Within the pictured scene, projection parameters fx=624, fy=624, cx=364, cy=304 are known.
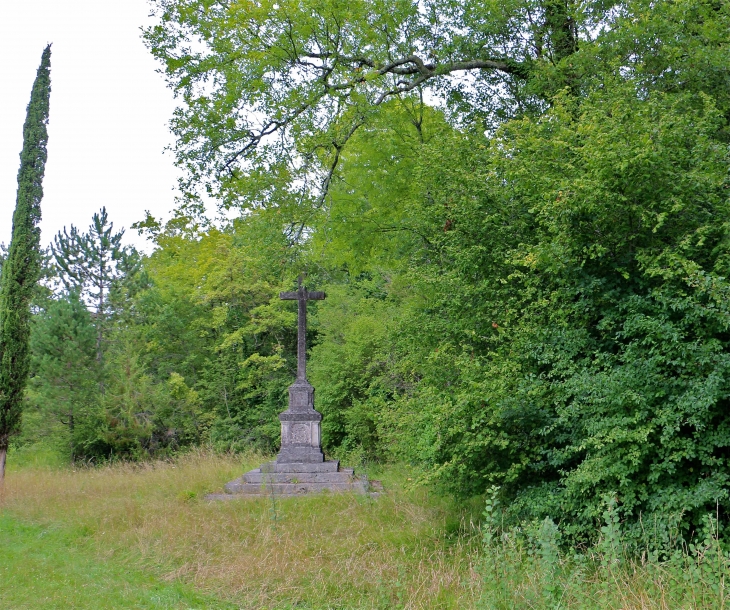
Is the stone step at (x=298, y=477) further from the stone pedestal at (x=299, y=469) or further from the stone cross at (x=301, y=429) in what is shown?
the stone cross at (x=301, y=429)

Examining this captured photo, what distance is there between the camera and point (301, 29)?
1016cm

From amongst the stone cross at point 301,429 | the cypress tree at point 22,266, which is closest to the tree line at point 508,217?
the stone cross at point 301,429

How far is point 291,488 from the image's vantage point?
1184cm

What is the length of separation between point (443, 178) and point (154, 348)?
706 inches

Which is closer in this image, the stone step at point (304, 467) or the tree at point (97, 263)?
the stone step at point (304, 467)

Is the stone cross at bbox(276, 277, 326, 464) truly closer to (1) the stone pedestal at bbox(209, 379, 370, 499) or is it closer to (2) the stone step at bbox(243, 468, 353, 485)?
(1) the stone pedestal at bbox(209, 379, 370, 499)

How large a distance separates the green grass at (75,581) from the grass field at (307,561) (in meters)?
0.02

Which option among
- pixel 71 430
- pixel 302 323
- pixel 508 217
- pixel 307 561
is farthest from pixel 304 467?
pixel 71 430

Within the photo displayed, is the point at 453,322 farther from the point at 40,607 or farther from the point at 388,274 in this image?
the point at 388,274

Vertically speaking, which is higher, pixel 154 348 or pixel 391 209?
pixel 391 209

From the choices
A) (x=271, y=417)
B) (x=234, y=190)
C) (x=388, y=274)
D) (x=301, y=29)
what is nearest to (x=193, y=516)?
(x=234, y=190)

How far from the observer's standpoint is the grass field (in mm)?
4434

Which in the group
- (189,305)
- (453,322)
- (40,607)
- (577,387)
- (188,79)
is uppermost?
(188,79)

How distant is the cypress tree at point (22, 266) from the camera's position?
45.3ft
